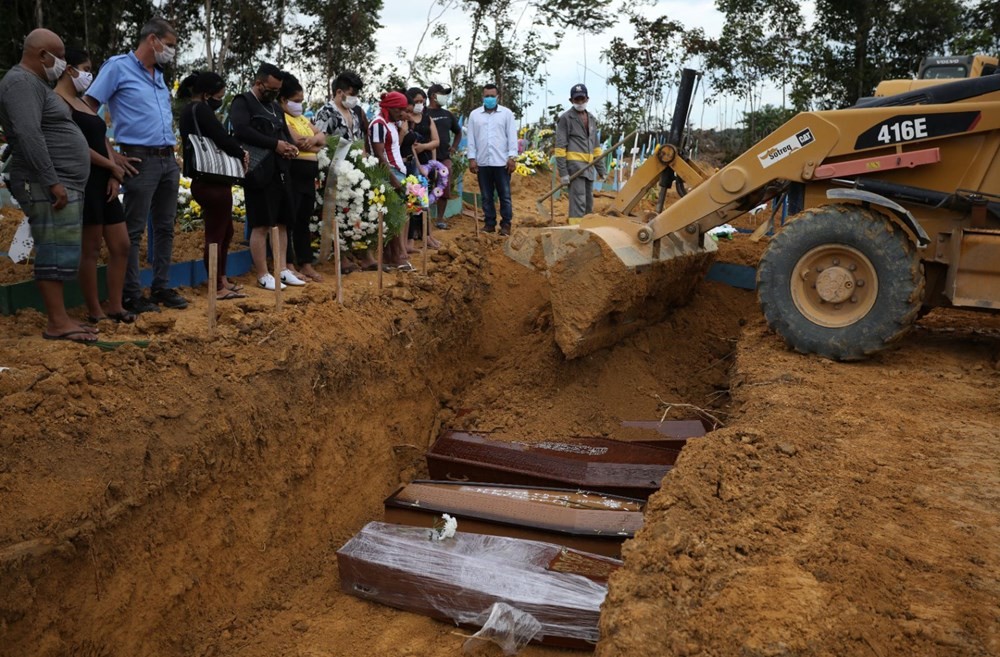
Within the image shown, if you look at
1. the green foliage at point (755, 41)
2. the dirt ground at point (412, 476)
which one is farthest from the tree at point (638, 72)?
the dirt ground at point (412, 476)

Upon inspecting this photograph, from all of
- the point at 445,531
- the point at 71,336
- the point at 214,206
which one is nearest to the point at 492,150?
the point at 214,206

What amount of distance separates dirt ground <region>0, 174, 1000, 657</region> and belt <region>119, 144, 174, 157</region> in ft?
3.45

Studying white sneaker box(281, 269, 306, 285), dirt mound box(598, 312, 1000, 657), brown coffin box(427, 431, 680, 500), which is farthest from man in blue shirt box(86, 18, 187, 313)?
dirt mound box(598, 312, 1000, 657)

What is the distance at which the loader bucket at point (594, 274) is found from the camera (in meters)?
5.87

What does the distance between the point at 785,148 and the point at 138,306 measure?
15.0 ft

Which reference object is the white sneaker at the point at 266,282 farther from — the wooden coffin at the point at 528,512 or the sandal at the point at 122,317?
the wooden coffin at the point at 528,512

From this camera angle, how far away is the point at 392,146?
8086 millimetres

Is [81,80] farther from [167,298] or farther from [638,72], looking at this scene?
[638,72]

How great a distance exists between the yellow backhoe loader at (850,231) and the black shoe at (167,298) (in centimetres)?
257

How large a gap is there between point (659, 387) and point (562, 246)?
1.39m

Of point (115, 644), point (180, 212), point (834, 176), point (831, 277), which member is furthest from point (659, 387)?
point (180, 212)

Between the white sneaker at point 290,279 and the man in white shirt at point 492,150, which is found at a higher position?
the man in white shirt at point 492,150

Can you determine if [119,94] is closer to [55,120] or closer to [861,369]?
[55,120]

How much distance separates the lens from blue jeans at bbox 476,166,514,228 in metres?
9.79
